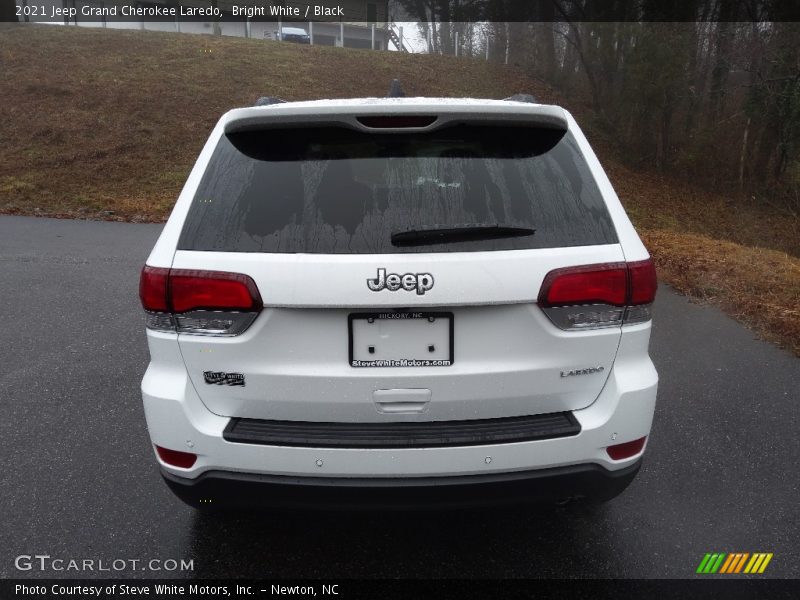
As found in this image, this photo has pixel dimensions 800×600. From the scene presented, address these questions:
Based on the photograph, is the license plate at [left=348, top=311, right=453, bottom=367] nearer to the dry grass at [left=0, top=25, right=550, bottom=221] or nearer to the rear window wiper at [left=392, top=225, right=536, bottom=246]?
the rear window wiper at [left=392, top=225, right=536, bottom=246]

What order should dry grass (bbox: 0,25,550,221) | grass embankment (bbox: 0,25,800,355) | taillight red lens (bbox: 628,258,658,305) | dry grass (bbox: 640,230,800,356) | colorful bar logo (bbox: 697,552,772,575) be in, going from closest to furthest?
taillight red lens (bbox: 628,258,658,305), colorful bar logo (bbox: 697,552,772,575), dry grass (bbox: 640,230,800,356), grass embankment (bbox: 0,25,800,355), dry grass (bbox: 0,25,550,221)

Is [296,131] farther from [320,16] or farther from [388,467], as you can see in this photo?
[320,16]

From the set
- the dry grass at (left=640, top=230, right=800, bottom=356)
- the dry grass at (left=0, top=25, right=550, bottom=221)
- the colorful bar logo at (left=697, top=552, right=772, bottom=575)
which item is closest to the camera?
the colorful bar logo at (left=697, top=552, right=772, bottom=575)

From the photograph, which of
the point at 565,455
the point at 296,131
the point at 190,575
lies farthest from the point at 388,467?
the point at 296,131

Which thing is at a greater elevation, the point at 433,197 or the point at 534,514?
the point at 433,197

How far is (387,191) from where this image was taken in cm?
218

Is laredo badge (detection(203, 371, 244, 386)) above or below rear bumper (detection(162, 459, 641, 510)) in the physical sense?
above

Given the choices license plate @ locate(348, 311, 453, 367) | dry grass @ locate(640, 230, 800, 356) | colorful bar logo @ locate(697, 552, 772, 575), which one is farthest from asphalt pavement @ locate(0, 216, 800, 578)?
dry grass @ locate(640, 230, 800, 356)

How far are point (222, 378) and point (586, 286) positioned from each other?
127 centimetres

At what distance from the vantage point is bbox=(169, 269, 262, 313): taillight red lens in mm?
2018

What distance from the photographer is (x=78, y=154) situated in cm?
1645

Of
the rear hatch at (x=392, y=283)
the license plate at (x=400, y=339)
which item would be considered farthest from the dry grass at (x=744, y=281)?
the license plate at (x=400, y=339)

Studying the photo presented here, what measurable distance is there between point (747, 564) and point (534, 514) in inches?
34.2

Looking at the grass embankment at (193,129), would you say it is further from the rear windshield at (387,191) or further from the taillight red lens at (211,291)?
the taillight red lens at (211,291)
